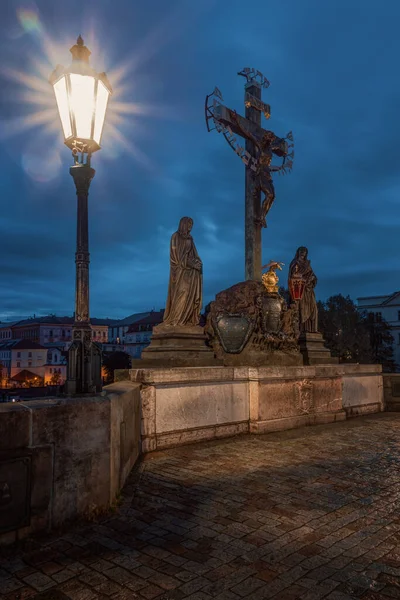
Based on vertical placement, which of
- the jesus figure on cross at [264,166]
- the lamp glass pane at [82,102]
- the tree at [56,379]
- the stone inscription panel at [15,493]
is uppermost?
the jesus figure on cross at [264,166]

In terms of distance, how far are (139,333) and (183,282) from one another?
234 ft

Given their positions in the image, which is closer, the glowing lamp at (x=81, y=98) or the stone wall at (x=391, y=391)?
the glowing lamp at (x=81, y=98)

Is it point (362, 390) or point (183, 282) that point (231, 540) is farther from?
point (362, 390)

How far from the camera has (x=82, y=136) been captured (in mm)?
4242

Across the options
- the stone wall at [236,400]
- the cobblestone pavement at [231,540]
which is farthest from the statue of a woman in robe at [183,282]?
the cobblestone pavement at [231,540]

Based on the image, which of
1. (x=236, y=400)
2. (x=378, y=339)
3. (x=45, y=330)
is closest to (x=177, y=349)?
(x=236, y=400)

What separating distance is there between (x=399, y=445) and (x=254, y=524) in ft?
13.8

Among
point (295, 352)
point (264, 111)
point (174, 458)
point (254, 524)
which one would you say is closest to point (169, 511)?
point (254, 524)

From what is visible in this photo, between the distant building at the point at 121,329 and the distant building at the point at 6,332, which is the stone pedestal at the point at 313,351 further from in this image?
the distant building at the point at 6,332

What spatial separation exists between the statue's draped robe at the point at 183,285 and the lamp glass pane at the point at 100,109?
4.35 metres

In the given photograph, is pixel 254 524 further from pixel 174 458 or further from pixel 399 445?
pixel 399 445

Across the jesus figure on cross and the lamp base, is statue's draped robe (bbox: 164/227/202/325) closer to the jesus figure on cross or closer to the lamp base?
the lamp base

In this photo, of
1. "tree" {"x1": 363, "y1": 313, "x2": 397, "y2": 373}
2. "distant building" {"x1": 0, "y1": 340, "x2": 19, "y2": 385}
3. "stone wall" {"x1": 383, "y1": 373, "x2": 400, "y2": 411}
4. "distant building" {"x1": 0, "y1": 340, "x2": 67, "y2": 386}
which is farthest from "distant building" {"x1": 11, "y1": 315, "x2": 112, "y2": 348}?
"stone wall" {"x1": 383, "y1": 373, "x2": 400, "y2": 411}

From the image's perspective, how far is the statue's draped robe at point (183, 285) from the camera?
8.52m
